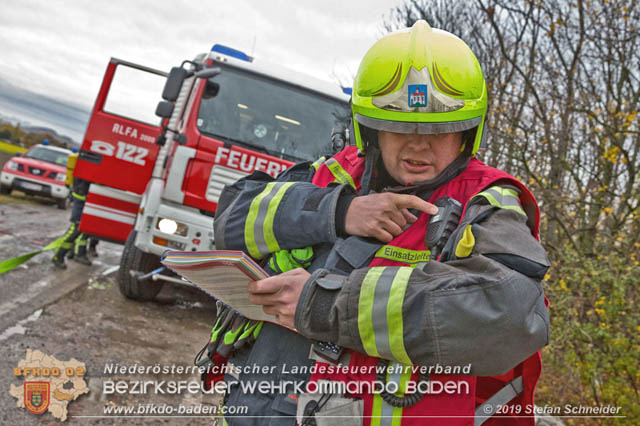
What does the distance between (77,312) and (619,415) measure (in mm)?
4654

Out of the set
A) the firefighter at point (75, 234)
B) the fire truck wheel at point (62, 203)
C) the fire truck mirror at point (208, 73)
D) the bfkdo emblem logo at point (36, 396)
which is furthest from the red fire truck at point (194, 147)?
the fire truck wheel at point (62, 203)

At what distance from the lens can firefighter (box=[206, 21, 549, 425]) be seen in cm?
110

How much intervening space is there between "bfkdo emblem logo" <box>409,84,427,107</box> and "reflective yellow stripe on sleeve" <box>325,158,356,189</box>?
1.05 feet

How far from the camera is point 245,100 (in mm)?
5512

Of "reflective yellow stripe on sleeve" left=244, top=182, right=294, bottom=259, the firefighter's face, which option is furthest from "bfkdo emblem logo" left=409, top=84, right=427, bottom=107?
"reflective yellow stripe on sleeve" left=244, top=182, right=294, bottom=259

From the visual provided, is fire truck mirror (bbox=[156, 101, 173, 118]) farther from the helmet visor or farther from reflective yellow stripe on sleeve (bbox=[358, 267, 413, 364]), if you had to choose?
reflective yellow stripe on sleeve (bbox=[358, 267, 413, 364])

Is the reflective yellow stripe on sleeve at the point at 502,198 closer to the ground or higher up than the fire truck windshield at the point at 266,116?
closer to the ground

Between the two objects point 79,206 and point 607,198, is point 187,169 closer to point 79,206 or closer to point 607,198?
point 79,206

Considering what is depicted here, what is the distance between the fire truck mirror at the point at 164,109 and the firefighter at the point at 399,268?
4346 millimetres

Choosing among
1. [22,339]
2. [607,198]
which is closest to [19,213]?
[22,339]

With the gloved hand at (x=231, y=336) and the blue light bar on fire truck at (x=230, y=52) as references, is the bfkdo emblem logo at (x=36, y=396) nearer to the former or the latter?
the gloved hand at (x=231, y=336)

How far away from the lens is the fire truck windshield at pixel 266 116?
214 inches

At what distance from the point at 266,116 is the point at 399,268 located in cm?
454

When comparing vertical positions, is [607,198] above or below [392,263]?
above
